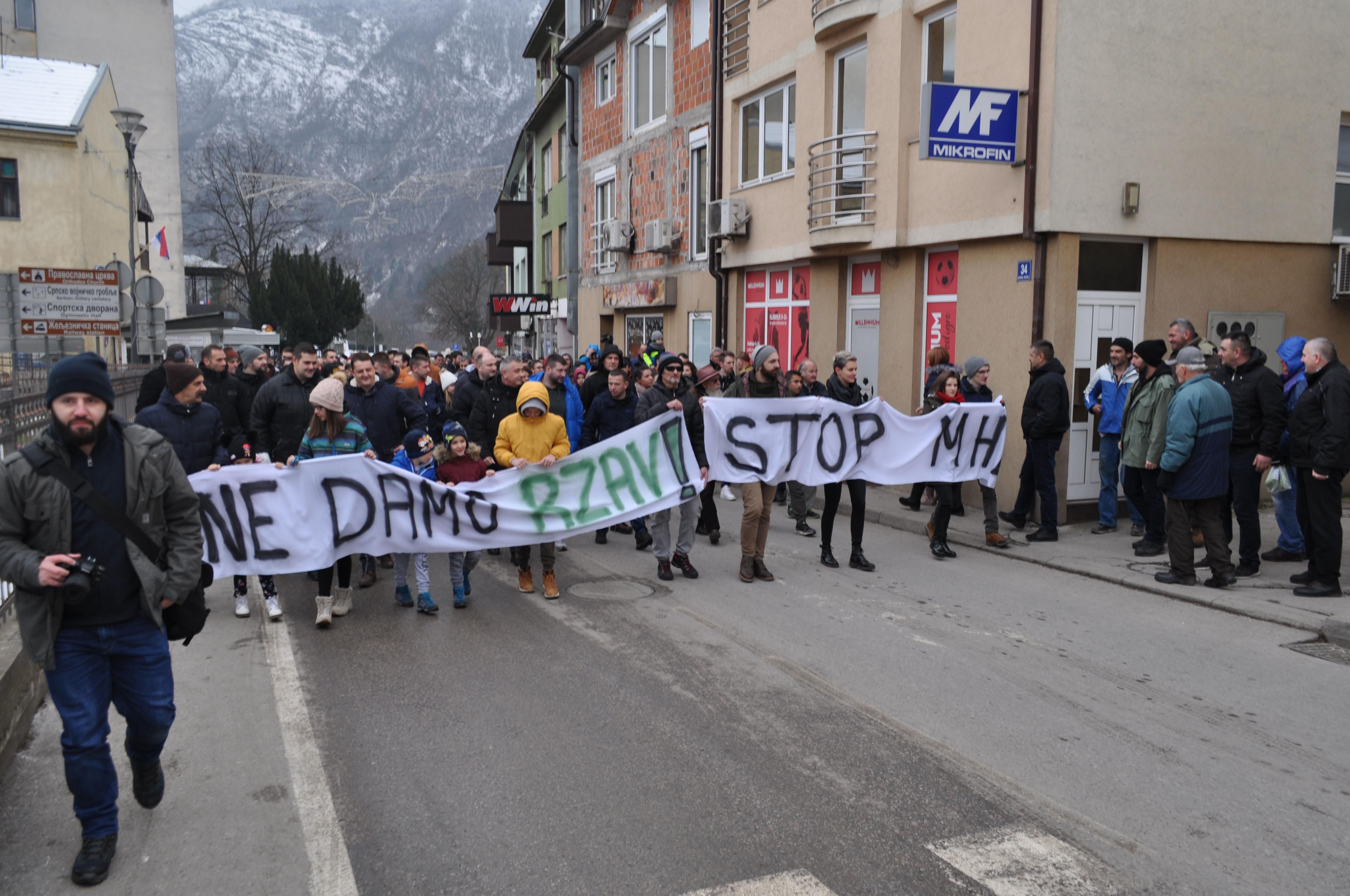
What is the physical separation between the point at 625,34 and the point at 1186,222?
1601cm

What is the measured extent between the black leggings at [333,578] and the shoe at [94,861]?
358 centimetres

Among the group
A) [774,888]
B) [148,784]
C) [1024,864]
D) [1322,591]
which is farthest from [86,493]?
[1322,591]

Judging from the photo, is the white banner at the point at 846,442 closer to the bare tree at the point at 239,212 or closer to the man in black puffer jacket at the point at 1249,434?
the man in black puffer jacket at the point at 1249,434

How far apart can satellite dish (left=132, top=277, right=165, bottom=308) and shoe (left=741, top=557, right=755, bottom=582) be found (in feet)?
50.9

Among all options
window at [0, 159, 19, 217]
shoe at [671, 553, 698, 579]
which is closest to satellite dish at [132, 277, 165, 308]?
window at [0, 159, 19, 217]

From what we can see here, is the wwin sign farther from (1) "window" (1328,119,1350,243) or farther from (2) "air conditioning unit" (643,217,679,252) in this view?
(2) "air conditioning unit" (643,217,679,252)

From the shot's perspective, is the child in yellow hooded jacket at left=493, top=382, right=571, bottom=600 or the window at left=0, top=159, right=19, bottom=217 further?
the window at left=0, top=159, right=19, bottom=217

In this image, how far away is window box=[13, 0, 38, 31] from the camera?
156ft

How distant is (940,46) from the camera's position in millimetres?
13992

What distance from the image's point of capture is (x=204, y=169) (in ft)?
245

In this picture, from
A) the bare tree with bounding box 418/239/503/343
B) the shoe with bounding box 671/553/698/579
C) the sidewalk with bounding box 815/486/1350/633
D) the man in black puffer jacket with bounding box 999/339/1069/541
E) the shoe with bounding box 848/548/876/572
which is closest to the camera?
the sidewalk with bounding box 815/486/1350/633

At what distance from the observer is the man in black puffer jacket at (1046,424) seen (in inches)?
429

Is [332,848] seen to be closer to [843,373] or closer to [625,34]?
[843,373]

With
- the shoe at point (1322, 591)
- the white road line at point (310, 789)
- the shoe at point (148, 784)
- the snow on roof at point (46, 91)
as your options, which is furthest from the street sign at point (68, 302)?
the snow on roof at point (46, 91)
